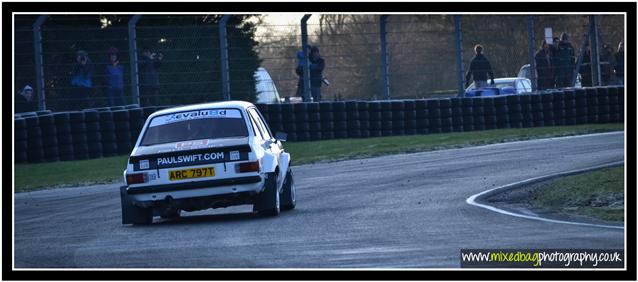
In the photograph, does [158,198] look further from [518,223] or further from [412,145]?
[412,145]

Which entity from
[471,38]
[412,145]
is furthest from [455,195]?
[471,38]

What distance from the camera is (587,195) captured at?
42.5 feet

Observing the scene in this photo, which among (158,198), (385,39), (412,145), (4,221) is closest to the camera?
(158,198)

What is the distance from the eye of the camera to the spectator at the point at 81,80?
72.3 ft

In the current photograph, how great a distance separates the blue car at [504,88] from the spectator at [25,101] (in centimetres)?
890

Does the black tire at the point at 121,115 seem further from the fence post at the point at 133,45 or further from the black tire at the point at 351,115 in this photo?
the black tire at the point at 351,115

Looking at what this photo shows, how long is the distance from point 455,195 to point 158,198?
3.56 meters

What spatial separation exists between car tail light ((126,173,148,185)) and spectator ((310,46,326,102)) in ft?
39.3

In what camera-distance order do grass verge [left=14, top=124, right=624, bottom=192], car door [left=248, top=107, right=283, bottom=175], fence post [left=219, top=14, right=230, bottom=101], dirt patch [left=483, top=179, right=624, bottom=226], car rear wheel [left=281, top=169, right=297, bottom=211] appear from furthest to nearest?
fence post [left=219, top=14, right=230, bottom=101]
grass verge [left=14, top=124, right=624, bottom=192]
car rear wheel [left=281, top=169, right=297, bottom=211]
car door [left=248, top=107, right=283, bottom=175]
dirt patch [left=483, top=179, right=624, bottom=226]

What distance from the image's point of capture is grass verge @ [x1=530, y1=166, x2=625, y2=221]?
11.7 m

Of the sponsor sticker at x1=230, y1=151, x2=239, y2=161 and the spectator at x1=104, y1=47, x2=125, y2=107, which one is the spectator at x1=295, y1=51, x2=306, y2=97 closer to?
the spectator at x1=104, y1=47, x2=125, y2=107

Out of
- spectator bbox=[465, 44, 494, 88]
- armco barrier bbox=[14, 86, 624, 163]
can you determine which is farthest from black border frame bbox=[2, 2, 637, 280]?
spectator bbox=[465, 44, 494, 88]

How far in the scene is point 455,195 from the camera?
13875 millimetres

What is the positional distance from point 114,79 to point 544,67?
9.48 meters
